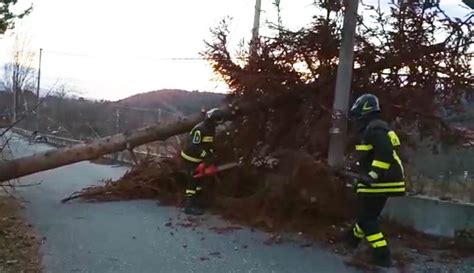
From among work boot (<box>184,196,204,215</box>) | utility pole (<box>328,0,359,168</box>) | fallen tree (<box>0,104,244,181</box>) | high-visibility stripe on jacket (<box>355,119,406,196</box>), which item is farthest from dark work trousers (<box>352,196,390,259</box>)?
fallen tree (<box>0,104,244,181</box>)

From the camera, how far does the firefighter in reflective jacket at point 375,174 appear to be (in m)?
6.59

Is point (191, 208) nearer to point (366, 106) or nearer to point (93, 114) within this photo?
point (366, 106)

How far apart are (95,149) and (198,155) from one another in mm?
2114

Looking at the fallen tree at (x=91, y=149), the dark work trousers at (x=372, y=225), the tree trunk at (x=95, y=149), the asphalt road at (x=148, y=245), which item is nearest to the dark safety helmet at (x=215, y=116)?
the fallen tree at (x=91, y=149)

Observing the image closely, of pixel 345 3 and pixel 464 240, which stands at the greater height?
pixel 345 3

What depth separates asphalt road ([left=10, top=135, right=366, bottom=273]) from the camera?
21.2ft

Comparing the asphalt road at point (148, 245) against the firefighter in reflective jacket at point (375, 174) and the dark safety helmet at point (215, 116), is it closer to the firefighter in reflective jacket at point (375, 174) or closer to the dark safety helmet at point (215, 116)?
the firefighter in reflective jacket at point (375, 174)

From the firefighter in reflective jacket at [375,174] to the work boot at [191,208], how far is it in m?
3.10

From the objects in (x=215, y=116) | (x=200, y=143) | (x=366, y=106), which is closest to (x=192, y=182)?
(x=200, y=143)

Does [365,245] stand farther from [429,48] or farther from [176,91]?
[176,91]

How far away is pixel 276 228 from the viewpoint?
27.4 feet

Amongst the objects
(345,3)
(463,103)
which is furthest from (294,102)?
(463,103)

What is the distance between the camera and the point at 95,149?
35.0 feet

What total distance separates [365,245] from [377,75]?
3.06 m
